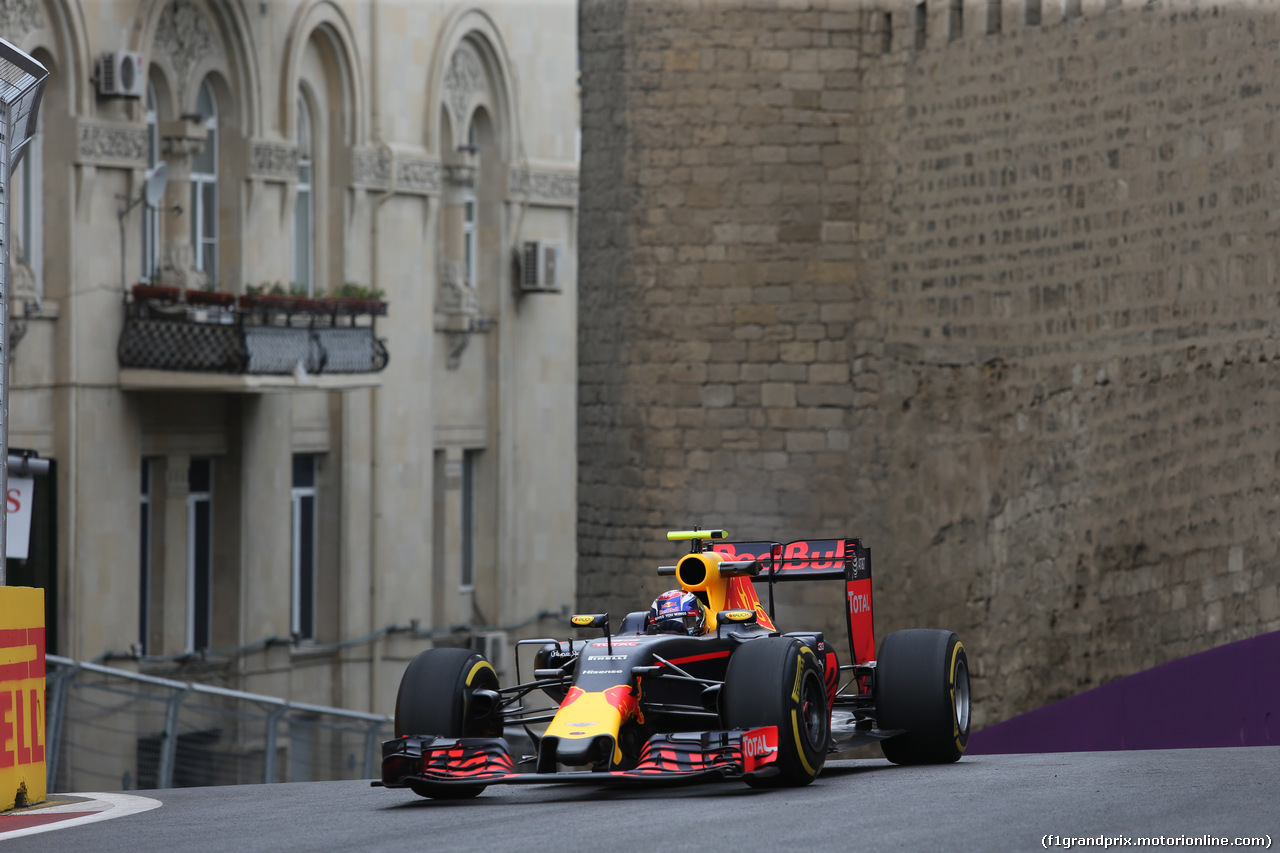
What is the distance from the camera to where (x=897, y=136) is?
1750 cm

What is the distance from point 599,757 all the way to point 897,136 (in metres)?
10.2

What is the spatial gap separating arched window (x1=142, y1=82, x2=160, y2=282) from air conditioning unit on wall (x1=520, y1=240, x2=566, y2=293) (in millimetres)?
7730

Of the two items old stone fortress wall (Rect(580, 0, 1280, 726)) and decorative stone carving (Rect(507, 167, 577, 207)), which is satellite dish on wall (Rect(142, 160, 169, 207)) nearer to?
old stone fortress wall (Rect(580, 0, 1280, 726))

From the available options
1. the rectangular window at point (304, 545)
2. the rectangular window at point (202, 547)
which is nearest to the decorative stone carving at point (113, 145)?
the rectangular window at point (202, 547)

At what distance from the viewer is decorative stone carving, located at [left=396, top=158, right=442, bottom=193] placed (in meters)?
26.9

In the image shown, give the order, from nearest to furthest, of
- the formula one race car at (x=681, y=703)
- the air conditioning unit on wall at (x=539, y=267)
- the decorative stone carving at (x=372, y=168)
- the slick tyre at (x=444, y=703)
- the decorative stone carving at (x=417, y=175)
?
the formula one race car at (x=681, y=703), the slick tyre at (x=444, y=703), the decorative stone carving at (x=372, y=168), the decorative stone carving at (x=417, y=175), the air conditioning unit on wall at (x=539, y=267)

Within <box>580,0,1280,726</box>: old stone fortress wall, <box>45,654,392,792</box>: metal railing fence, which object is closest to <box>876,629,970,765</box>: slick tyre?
<box>580,0,1280,726</box>: old stone fortress wall

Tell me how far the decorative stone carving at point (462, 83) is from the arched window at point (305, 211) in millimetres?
2995

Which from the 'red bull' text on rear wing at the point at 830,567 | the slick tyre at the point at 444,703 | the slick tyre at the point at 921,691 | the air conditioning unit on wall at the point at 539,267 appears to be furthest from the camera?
the air conditioning unit on wall at the point at 539,267

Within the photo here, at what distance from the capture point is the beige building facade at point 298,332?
21.5 m

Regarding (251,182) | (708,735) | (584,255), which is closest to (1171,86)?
(584,255)

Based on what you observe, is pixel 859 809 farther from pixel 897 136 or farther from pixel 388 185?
pixel 388 185

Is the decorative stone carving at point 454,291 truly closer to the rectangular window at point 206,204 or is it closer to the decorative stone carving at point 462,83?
the decorative stone carving at point 462,83

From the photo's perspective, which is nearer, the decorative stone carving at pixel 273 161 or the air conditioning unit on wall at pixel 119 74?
the air conditioning unit on wall at pixel 119 74
